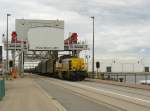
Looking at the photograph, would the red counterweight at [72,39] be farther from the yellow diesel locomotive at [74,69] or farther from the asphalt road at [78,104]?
the asphalt road at [78,104]

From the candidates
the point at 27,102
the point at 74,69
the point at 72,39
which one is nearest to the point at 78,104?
the point at 27,102

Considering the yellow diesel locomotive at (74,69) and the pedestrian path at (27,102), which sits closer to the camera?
the pedestrian path at (27,102)

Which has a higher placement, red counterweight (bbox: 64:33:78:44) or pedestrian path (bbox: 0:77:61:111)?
red counterweight (bbox: 64:33:78:44)

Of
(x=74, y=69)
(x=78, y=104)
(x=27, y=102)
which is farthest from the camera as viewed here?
(x=74, y=69)

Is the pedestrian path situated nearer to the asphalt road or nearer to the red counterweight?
the asphalt road

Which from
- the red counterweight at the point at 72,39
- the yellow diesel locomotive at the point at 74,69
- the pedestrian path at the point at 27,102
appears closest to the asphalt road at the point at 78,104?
the pedestrian path at the point at 27,102

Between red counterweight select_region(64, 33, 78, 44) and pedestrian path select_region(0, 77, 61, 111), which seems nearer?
pedestrian path select_region(0, 77, 61, 111)

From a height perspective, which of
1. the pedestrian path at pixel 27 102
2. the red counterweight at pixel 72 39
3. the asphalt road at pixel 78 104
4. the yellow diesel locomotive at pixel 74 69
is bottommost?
the pedestrian path at pixel 27 102

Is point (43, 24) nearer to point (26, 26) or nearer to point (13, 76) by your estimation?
point (26, 26)

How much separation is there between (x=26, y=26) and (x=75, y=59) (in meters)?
22.9

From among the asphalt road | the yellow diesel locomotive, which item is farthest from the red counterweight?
the asphalt road

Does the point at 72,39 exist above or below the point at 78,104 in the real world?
above

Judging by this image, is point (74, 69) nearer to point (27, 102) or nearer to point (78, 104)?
point (27, 102)

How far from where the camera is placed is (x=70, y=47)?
86125 millimetres
